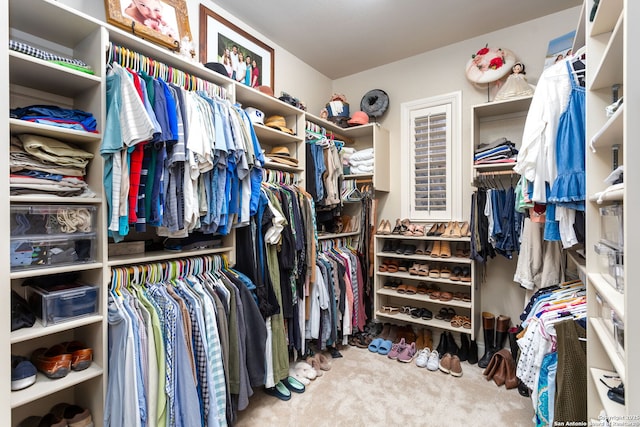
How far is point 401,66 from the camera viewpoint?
3.26m

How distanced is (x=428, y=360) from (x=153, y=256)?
2.20 meters

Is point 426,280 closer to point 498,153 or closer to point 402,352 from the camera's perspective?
point 402,352

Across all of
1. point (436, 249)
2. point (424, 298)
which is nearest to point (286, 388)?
point (424, 298)

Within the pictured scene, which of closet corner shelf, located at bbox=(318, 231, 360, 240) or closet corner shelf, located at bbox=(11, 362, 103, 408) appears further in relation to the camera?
closet corner shelf, located at bbox=(318, 231, 360, 240)

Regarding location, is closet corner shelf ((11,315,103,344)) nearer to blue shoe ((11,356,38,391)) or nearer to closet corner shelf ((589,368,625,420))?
blue shoe ((11,356,38,391))

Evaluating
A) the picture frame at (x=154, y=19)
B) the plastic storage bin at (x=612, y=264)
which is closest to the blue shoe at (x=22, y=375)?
the picture frame at (x=154, y=19)

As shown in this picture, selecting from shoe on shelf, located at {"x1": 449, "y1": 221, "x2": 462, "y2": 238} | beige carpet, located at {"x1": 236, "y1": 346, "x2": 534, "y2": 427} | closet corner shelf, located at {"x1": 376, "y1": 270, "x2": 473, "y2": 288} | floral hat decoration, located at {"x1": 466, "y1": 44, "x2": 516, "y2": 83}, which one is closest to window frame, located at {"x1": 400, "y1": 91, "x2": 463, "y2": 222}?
shoe on shelf, located at {"x1": 449, "y1": 221, "x2": 462, "y2": 238}

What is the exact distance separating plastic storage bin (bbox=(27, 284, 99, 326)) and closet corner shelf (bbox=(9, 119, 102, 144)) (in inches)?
27.0

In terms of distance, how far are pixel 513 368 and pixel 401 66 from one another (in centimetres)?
287

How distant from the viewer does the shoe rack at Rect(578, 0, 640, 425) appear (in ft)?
2.85

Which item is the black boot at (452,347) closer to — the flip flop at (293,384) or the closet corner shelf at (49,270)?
the flip flop at (293,384)

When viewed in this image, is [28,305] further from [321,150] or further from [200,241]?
[321,150]

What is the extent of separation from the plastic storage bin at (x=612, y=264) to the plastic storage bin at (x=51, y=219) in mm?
2113

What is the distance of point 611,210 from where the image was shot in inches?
45.6
